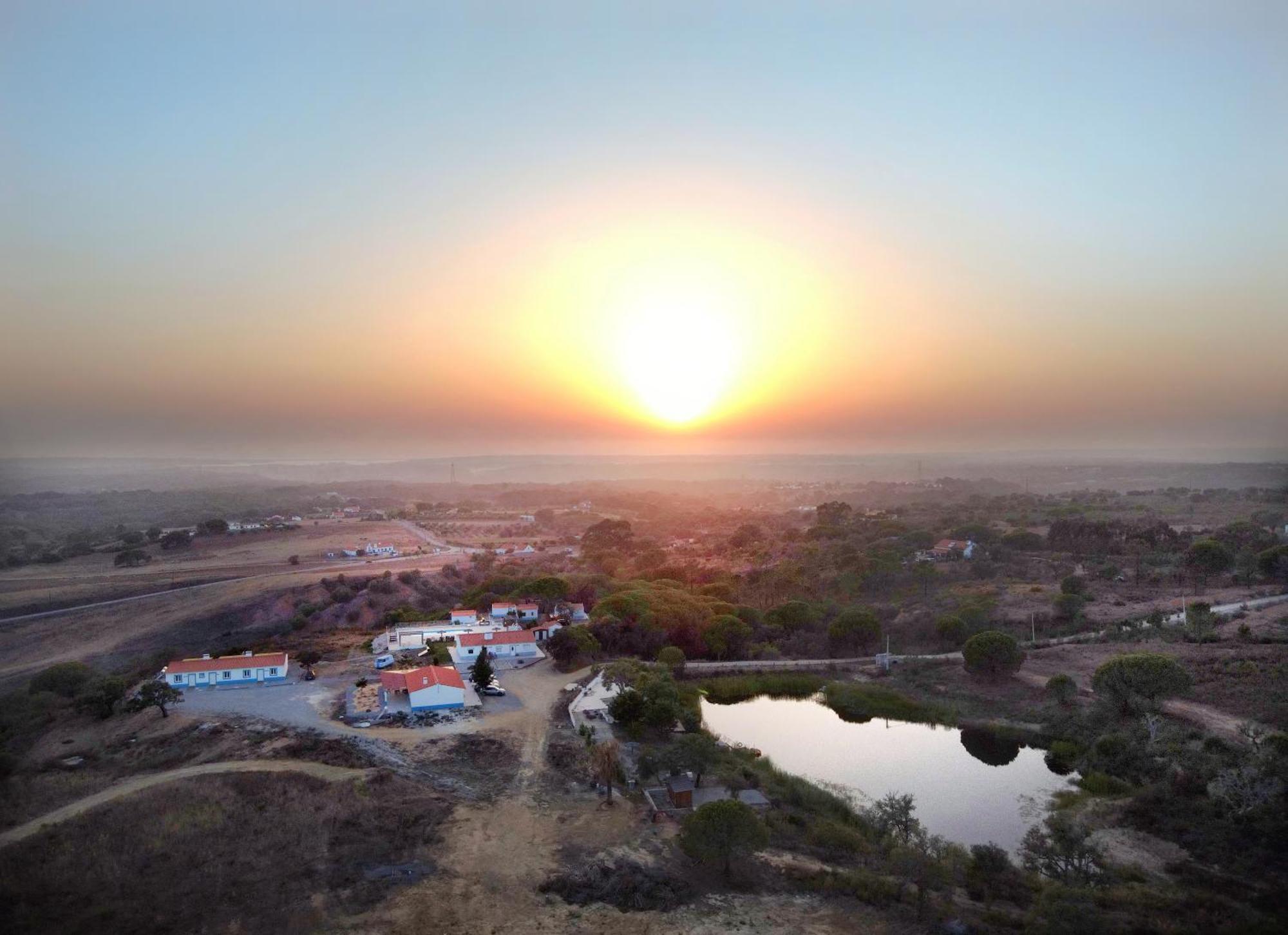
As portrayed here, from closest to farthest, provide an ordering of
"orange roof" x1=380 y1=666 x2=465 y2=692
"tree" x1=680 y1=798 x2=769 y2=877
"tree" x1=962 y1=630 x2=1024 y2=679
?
"tree" x1=680 y1=798 x2=769 y2=877 → "orange roof" x1=380 y1=666 x2=465 y2=692 → "tree" x1=962 y1=630 x2=1024 y2=679

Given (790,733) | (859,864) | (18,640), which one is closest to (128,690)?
(18,640)

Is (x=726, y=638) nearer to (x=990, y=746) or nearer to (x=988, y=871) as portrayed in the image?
(x=990, y=746)

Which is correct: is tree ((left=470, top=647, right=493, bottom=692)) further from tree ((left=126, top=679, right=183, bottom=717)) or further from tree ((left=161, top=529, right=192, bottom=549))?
tree ((left=161, top=529, right=192, bottom=549))

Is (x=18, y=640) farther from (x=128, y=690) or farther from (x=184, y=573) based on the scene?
(x=184, y=573)

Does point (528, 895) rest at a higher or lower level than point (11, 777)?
lower

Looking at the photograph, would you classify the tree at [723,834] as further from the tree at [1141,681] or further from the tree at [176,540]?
the tree at [176,540]

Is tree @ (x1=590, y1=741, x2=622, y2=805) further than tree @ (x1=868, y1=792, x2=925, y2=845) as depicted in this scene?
Yes

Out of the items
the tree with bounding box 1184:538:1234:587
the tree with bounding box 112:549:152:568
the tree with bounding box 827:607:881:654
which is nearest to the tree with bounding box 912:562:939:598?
the tree with bounding box 827:607:881:654
